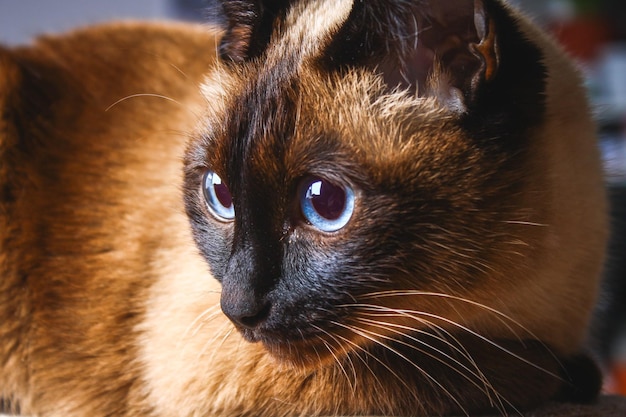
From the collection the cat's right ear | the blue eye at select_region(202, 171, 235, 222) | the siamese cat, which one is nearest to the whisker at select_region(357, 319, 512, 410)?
the siamese cat

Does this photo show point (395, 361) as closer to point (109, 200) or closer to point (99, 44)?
point (109, 200)

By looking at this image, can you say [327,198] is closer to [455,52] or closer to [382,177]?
[382,177]

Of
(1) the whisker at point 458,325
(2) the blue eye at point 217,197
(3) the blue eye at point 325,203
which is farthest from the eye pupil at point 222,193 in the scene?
(1) the whisker at point 458,325

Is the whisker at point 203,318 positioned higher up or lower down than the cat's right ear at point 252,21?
lower down

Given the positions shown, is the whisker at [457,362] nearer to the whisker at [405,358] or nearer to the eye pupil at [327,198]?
the whisker at [405,358]

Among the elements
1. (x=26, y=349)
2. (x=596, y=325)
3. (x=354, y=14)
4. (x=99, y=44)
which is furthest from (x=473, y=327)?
(x=99, y=44)

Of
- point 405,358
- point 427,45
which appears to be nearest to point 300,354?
point 405,358

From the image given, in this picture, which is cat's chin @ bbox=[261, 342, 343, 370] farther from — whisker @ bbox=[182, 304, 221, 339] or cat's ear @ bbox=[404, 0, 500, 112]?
cat's ear @ bbox=[404, 0, 500, 112]
